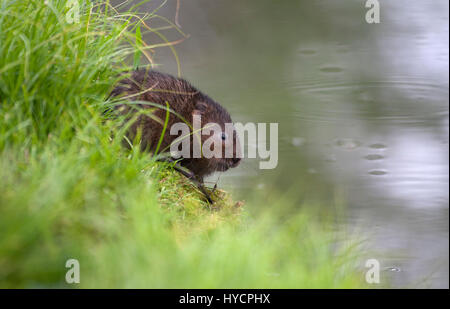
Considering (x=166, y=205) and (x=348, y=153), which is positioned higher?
(x=348, y=153)

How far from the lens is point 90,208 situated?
2570 mm

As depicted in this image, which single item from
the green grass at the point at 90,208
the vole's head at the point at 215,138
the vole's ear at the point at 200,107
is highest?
the vole's ear at the point at 200,107

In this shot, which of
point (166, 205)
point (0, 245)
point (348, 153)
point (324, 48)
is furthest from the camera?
point (324, 48)

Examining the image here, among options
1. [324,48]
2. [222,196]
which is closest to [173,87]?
[222,196]

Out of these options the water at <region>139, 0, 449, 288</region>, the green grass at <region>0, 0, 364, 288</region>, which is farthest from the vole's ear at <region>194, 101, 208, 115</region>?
the water at <region>139, 0, 449, 288</region>

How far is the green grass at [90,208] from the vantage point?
A: 2.30 meters

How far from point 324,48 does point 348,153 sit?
3.34m

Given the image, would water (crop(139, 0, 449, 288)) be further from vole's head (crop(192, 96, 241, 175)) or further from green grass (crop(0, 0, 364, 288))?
green grass (crop(0, 0, 364, 288))

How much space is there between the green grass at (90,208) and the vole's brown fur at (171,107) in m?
0.26

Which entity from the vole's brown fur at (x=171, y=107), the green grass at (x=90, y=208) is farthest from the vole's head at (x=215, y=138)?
the green grass at (x=90, y=208)

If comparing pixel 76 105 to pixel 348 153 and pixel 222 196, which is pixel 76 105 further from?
pixel 348 153

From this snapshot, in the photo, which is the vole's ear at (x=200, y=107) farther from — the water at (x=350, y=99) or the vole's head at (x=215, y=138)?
the water at (x=350, y=99)

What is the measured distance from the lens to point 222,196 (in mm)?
4434

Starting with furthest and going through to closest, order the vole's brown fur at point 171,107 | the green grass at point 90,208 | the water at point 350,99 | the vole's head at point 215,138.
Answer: the water at point 350,99 → the vole's head at point 215,138 → the vole's brown fur at point 171,107 → the green grass at point 90,208
